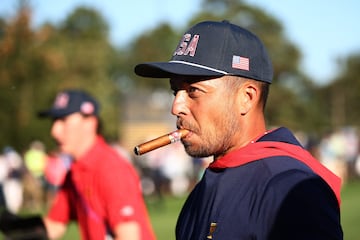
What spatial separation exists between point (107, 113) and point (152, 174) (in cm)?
4902

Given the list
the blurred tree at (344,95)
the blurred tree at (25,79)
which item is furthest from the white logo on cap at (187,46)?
the blurred tree at (344,95)

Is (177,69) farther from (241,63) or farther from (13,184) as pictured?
(13,184)

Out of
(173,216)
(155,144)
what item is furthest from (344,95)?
(155,144)

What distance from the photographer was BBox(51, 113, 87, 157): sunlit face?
639cm

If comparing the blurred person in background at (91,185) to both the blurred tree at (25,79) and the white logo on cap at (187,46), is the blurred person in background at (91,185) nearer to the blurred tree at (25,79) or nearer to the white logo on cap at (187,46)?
the white logo on cap at (187,46)

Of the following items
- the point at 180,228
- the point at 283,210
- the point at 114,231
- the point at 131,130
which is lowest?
the point at 131,130

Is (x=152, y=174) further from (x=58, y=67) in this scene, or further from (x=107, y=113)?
(x=107, y=113)

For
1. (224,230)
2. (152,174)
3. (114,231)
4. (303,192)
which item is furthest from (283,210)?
(152,174)

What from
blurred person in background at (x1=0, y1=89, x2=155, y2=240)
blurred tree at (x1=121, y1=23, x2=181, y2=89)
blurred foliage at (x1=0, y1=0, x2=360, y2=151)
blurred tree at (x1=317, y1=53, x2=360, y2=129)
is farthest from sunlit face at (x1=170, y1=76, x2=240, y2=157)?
blurred tree at (x1=121, y1=23, x2=181, y2=89)

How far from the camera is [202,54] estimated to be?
3029mm

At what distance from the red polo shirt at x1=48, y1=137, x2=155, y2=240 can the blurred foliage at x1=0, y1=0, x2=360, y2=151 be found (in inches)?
203

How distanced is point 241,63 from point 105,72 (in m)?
75.3

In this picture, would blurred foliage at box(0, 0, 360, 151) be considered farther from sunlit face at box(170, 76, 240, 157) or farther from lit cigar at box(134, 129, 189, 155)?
sunlit face at box(170, 76, 240, 157)

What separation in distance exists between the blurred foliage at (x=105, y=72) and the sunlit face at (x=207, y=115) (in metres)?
8.29
